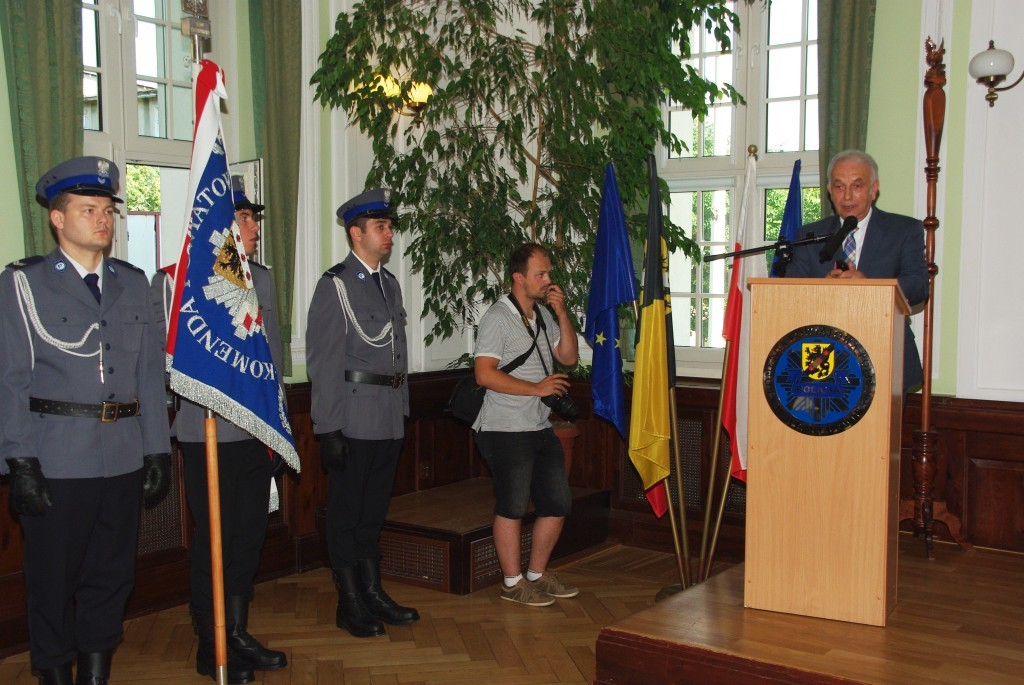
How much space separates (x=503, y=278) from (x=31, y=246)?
7.26 feet

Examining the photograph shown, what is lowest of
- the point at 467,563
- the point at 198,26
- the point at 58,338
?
the point at 467,563

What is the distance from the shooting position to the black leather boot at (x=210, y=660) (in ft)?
10.3

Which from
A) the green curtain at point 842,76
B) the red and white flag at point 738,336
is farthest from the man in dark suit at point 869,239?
the green curtain at point 842,76

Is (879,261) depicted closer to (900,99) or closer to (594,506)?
(900,99)

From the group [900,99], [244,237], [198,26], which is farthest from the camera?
[900,99]

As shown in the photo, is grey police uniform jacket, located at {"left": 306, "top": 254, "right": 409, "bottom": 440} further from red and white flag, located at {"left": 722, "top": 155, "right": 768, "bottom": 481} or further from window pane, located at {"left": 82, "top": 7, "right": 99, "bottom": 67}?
window pane, located at {"left": 82, "top": 7, "right": 99, "bottom": 67}

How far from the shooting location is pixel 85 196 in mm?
2723

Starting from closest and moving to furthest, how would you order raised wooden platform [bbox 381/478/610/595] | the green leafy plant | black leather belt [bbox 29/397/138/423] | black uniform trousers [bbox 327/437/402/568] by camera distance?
black leather belt [bbox 29/397/138/423], black uniform trousers [bbox 327/437/402/568], raised wooden platform [bbox 381/478/610/595], the green leafy plant

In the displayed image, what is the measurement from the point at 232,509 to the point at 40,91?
1.74 meters

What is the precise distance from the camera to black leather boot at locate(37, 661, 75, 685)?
2725 mm

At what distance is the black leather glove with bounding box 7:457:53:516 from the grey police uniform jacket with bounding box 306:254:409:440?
3.42 ft

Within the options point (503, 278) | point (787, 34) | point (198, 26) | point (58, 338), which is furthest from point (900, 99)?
point (58, 338)

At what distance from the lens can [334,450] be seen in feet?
11.4

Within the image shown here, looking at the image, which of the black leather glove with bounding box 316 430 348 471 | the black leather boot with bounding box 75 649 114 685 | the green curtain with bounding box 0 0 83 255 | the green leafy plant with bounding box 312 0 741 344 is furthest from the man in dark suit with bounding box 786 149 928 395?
the green curtain with bounding box 0 0 83 255
